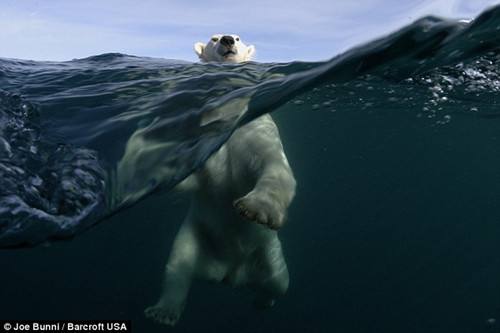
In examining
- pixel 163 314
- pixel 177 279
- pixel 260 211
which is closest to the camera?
pixel 260 211

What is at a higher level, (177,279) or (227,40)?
(227,40)

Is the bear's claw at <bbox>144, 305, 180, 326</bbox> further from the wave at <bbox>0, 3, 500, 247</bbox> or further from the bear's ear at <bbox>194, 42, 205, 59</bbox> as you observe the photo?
the bear's ear at <bbox>194, 42, 205, 59</bbox>

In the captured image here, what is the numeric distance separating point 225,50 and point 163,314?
4.05 m

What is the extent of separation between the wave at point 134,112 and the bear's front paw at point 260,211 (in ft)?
5.35

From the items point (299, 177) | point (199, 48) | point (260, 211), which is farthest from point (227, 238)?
point (299, 177)

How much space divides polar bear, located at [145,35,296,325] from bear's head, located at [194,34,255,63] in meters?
1.95

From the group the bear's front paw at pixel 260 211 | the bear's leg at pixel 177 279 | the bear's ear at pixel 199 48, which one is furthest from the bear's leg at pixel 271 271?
the bear's ear at pixel 199 48

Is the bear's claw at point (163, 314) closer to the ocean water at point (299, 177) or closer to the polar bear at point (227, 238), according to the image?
the polar bear at point (227, 238)

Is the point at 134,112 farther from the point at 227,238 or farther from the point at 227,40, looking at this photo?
the point at 227,40

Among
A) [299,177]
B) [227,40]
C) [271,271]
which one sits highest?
[227,40]

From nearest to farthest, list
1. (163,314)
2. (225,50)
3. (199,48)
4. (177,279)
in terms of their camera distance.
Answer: (163,314) < (177,279) < (225,50) < (199,48)

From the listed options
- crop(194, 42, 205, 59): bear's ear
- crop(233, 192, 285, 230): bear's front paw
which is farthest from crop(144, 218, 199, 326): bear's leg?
crop(194, 42, 205, 59): bear's ear

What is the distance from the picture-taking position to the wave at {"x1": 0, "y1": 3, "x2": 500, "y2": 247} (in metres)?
4.61

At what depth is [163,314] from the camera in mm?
4875
